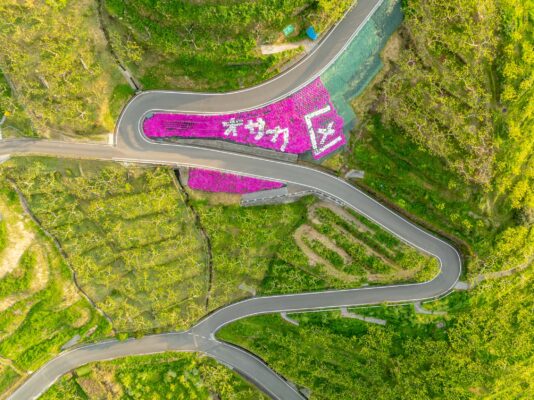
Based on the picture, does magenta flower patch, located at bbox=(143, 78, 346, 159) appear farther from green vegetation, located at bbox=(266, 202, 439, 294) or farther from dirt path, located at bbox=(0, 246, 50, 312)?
dirt path, located at bbox=(0, 246, 50, 312)

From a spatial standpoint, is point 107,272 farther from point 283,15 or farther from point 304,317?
point 283,15

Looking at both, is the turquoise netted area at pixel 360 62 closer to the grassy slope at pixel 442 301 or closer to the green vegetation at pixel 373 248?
the grassy slope at pixel 442 301

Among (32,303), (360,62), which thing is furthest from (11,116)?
(360,62)

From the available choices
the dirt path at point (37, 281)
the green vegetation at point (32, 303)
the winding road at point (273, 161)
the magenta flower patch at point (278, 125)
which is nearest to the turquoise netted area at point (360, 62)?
the winding road at point (273, 161)

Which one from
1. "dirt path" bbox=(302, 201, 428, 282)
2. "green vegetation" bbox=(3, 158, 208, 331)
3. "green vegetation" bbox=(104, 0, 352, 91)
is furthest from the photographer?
"dirt path" bbox=(302, 201, 428, 282)

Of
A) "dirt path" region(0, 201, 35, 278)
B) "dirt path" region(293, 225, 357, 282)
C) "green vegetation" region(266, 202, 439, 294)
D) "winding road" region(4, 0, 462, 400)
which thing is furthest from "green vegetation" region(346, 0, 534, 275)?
"dirt path" region(0, 201, 35, 278)

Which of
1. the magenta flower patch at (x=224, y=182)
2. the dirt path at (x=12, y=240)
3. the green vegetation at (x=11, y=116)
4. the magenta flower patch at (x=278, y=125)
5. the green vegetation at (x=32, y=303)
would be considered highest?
the green vegetation at (x=11, y=116)

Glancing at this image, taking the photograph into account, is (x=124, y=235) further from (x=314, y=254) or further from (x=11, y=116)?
(x=314, y=254)
